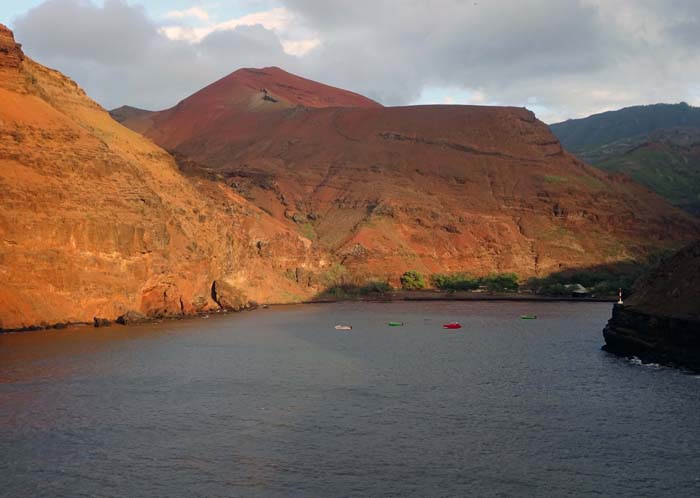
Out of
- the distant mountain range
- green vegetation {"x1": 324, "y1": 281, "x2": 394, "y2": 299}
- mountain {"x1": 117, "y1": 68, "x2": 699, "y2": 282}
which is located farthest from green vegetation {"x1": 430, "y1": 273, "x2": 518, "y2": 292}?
green vegetation {"x1": 324, "y1": 281, "x2": 394, "y2": 299}

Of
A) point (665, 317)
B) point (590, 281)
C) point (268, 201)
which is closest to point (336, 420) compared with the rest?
point (665, 317)

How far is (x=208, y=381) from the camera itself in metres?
36.9

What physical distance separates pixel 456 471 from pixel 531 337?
34.8 metres

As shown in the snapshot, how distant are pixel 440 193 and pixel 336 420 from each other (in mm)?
100797

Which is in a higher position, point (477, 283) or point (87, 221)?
point (87, 221)

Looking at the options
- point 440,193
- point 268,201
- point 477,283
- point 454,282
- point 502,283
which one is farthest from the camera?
point 440,193

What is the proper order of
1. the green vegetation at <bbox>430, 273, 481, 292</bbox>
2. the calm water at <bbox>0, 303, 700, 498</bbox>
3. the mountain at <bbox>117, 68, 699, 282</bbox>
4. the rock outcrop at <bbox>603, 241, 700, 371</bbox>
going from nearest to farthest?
the calm water at <bbox>0, 303, 700, 498</bbox> → the rock outcrop at <bbox>603, 241, 700, 371</bbox> → the green vegetation at <bbox>430, 273, 481, 292</bbox> → the mountain at <bbox>117, 68, 699, 282</bbox>

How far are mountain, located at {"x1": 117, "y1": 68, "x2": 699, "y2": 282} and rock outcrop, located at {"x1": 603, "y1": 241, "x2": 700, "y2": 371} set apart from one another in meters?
62.2

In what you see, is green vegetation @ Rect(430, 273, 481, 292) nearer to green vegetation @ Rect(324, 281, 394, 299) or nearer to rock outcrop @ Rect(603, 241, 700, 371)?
green vegetation @ Rect(324, 281, 394, 299)

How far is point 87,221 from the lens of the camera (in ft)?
192

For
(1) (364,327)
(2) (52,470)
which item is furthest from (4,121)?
(2) (52,470)

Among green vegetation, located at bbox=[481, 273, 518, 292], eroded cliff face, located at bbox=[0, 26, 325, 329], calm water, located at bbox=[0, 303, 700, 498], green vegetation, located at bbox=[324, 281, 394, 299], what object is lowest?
calm water, located at bbox=[0, 303, 700, 498]

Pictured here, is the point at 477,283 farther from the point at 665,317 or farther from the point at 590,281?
the point at 665,317

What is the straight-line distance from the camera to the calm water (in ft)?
71.7
